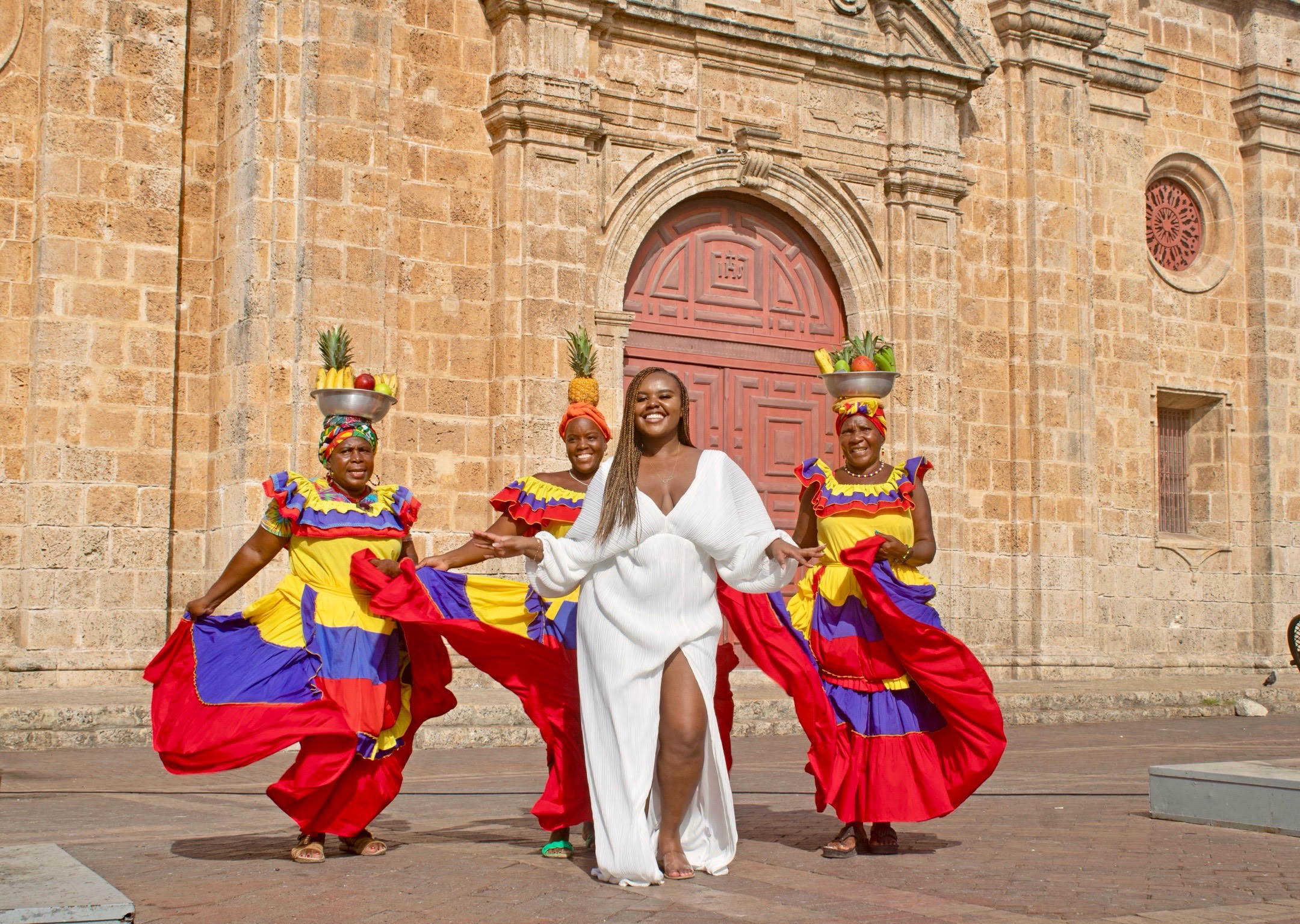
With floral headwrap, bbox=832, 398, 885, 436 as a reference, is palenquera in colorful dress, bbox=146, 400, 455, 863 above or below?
below

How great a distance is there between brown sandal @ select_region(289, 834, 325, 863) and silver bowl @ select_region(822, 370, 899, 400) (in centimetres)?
277

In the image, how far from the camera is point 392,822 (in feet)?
22.0

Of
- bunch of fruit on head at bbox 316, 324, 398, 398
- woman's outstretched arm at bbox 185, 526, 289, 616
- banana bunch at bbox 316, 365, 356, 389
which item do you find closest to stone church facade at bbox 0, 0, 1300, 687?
bunch of fruit on head at bbox 316, 324, 398, 398

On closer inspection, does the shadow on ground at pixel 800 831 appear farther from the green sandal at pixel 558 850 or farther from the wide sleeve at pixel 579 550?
the wide sleeve at pixel 579 550

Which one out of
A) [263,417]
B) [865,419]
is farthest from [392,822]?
[263,417]

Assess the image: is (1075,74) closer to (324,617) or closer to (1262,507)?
(1262,507)

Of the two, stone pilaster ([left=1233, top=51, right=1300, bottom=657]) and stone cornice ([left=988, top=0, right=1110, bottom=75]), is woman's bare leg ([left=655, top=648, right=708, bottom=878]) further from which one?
stone pilaster ([left=1233, top=51, right=1300, bottom=657])

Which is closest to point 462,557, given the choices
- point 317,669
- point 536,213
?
point 317,669

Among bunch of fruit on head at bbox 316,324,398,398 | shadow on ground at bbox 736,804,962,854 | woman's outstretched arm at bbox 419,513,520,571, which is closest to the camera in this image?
woman's outstretched arm at bbox 419,513,520,571

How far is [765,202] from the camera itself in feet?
46.0

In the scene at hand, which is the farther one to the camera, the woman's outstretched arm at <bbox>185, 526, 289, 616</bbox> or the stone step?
the stone step

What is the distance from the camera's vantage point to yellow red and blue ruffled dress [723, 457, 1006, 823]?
6.02 m

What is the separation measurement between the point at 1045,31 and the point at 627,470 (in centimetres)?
1158

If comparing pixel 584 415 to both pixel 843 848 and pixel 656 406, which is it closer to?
pixel 656 406
